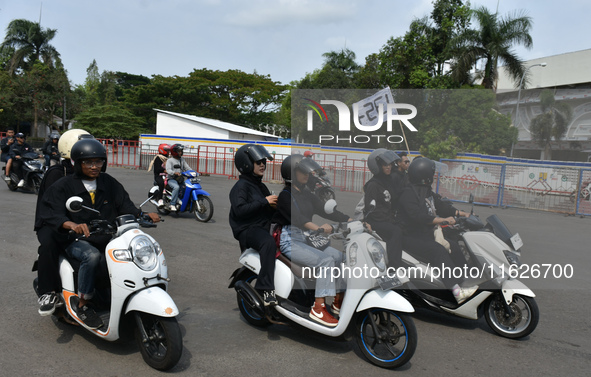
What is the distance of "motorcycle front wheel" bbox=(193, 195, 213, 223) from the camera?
34.2 ft

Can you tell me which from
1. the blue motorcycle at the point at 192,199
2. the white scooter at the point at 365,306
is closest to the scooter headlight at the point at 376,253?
the white scooter at the point at 365,306

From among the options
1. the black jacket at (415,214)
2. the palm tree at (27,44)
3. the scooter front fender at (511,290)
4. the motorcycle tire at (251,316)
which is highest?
the palm tree at (27,44)

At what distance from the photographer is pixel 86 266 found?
3809 mm

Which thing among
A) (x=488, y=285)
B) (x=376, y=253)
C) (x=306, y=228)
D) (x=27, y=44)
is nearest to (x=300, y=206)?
(x=306, y=228)

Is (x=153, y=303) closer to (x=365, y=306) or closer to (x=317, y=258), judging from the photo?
(x=317, y=258)

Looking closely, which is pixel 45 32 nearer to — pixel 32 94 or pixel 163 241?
pixel 32 94

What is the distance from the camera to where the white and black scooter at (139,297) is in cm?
347

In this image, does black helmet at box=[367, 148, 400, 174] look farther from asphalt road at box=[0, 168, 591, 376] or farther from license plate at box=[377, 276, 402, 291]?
license plate at box=[377, 276, 402, 291]

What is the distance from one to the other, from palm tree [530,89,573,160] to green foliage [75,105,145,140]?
135 feet

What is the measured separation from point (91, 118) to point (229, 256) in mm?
39741

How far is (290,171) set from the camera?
4238 mm

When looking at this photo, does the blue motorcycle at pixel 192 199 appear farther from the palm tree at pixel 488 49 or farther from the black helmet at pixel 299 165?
the palm tree at pixel 488 49

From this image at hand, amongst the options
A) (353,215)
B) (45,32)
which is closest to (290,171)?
(353,215)

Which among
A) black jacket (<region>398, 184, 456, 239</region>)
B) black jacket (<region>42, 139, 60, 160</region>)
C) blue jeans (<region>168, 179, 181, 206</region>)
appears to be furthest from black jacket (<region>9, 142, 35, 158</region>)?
black jacket (<region>398, 184, 456, 239</region>)
